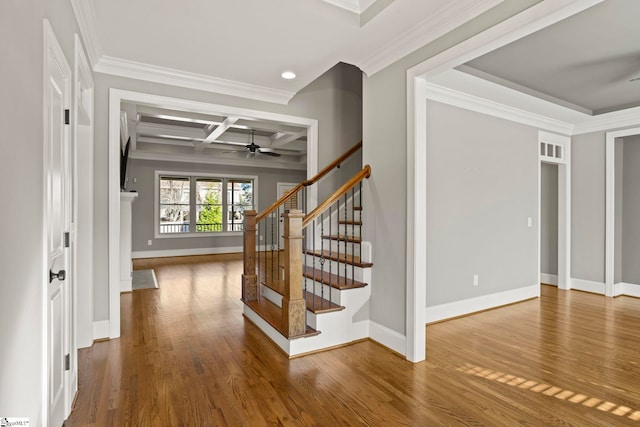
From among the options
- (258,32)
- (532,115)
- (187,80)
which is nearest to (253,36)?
(258,32)

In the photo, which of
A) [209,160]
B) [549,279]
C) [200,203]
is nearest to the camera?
[549,279]

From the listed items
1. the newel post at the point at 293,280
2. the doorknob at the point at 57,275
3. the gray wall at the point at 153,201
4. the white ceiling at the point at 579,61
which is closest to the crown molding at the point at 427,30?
the white ceiling at the point at 579,61

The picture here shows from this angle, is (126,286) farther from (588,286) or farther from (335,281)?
(588,286)

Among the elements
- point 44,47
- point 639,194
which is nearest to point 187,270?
point 44,47

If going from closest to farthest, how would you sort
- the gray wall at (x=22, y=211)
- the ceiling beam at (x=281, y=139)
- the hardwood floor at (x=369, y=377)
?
the gray wall at (x=22, y=211), the hardwood floor at (x=369, y=377), the ceiling beam at (x=281, y=139)

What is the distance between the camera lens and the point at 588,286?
509 cm

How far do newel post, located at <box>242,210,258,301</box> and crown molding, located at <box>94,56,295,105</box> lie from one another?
1406mm

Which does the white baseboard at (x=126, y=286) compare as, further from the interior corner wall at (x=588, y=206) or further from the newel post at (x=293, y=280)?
the interior corner wall at (x=588, y=206)

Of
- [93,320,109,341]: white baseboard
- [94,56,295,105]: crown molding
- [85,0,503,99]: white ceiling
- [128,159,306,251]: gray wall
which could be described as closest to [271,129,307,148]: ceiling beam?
[128,159,306,251]: gray wall

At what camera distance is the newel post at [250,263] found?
3910 mm

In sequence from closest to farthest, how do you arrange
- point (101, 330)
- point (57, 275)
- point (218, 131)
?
point (57, 275) < point (101, 330) < point (218, 131)

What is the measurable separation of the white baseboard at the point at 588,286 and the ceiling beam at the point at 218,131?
573 centimetres

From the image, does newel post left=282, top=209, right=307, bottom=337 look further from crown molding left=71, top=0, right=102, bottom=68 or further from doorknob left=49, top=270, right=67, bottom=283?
crown molding left=71, top=0, right=102, bottom=68

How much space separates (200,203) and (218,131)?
11.4ft
